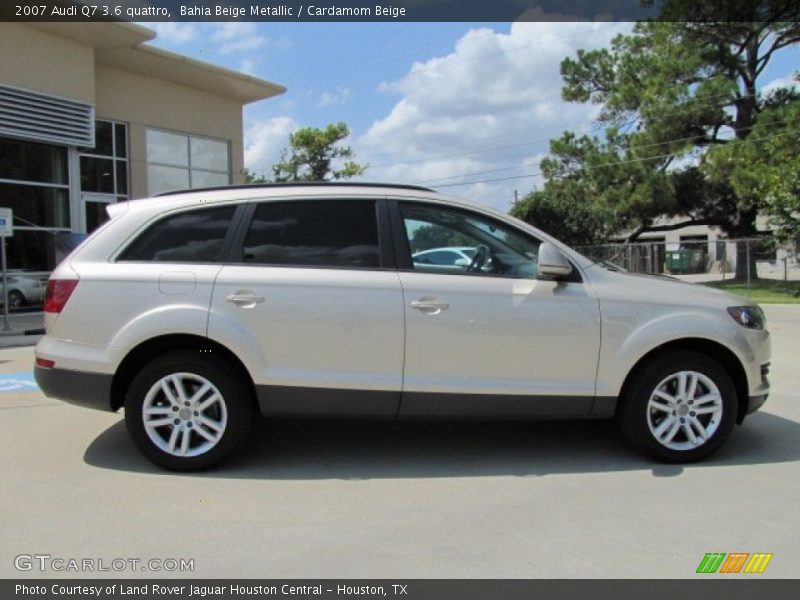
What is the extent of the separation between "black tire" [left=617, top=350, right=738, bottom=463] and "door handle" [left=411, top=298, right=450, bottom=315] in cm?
142

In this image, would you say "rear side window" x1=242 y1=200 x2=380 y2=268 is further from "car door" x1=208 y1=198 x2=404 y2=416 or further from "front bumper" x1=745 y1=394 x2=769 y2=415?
"front bumper" x1=745 y1=394 x2=769 y2=415

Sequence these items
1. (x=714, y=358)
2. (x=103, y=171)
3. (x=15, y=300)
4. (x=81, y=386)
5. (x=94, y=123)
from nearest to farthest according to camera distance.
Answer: (x=81, y=386), (x=714, y=358), (x=15, y=300), (x=94, y=123), (x=103, y=171)

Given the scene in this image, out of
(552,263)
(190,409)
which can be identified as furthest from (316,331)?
(552,263)

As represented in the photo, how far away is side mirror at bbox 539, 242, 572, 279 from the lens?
452 centimetres

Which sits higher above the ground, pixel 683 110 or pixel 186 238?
pixel 683 110

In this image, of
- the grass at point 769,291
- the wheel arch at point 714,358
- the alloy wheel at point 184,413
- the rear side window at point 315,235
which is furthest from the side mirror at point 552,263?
the grass at point 769,291

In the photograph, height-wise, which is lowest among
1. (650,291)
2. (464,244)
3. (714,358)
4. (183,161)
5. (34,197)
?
(714,358)

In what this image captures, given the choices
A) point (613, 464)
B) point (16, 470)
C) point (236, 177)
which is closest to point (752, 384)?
point (613, 464)

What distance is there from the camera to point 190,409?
456 centimetres

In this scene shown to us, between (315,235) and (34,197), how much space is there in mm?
14453

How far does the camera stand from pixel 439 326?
14.9 ft

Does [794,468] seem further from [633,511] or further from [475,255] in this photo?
[475,255]
